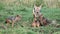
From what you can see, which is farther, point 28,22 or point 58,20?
point 58,20

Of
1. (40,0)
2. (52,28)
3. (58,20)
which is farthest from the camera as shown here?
(40,0)

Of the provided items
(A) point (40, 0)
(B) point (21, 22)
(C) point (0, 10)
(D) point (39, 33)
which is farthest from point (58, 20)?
(A) point (40, 0)

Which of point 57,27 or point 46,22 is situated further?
point 46,22

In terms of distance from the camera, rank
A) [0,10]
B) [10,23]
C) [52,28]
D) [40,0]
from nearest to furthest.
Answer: [52,28], [10,23], [0,10], [40,0]

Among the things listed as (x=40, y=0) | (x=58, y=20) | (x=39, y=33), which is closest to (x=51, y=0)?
(x=40, y=0)

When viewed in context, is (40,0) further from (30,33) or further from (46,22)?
(30,33)

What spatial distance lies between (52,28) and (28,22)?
1320 mm

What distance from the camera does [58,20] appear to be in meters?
10.6

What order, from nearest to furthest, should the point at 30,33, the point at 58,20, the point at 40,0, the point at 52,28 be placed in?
the point at 30,33
the point at 52,28
the point at 58,20
the point at 40,0

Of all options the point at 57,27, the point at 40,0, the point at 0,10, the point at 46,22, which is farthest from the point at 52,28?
the point at 40,0

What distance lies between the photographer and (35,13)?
9922mm

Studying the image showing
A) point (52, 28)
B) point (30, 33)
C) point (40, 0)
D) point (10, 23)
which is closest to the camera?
point (30, 33)

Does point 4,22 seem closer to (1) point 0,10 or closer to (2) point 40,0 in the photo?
(1) point 0,10

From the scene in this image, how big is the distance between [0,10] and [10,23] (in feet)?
12.3
